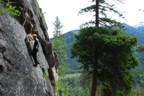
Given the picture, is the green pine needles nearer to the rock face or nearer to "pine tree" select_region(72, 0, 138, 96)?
"pine tree" select_region(72, 0, 138, 96)

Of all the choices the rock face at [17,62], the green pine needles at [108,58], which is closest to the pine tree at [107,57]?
the green pine needles at [108,58]

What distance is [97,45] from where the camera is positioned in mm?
30547

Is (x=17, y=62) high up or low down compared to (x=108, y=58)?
up

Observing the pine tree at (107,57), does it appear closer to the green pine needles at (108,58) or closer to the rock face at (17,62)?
the green pine needles at (108,58)

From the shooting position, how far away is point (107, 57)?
30.9m

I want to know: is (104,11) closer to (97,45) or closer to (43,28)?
(97,45)

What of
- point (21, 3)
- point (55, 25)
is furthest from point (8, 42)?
point (55, 25)

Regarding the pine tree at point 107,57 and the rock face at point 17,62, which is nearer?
the rock face at point 17,62

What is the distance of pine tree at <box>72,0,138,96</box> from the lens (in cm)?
3022

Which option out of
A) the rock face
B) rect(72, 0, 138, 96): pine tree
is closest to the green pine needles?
rect(72, 0, 138, 96): pine tree

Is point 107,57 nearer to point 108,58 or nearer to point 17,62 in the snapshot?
point 108,58

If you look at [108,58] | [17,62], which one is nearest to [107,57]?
[108,58]

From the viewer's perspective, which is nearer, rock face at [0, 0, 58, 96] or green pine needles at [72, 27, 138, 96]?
rock face at [0, 0, 58, 96]

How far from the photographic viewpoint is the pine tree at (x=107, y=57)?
30219mm
